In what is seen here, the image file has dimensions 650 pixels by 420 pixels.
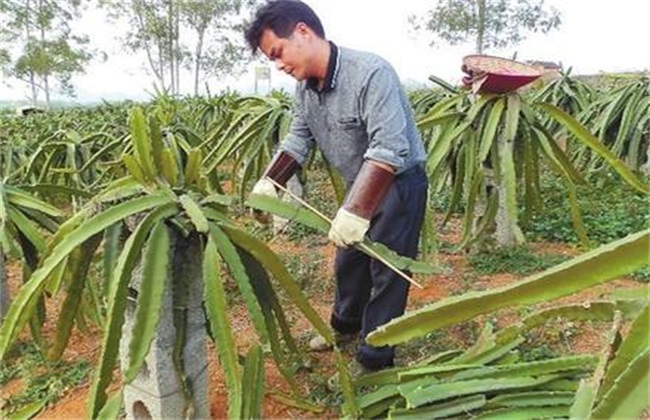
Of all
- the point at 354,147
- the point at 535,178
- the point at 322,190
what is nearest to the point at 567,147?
the point at 322,190

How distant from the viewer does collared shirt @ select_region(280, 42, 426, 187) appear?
171 cm

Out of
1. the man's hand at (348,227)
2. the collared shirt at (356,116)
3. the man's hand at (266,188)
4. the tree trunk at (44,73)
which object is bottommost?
the tree trunk at (44,73)

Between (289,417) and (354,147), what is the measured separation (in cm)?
80

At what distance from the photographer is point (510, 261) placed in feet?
9.61

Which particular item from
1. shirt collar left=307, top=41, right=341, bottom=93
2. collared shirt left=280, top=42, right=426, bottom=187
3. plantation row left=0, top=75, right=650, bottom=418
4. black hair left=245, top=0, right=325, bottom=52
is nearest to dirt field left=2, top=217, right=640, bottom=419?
plantation row left=0, top=75, right=650, bottom=418

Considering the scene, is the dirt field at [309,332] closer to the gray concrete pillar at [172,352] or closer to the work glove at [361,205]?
the gray concrete pillar at [172,352]

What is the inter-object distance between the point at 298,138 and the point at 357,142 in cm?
28

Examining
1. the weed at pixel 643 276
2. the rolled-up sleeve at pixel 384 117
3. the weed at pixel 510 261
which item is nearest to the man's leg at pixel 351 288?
the rolled-up sleeve at pixel 384 117

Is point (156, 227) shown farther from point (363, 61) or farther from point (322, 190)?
point (322, 190)

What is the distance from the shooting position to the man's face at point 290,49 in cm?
176

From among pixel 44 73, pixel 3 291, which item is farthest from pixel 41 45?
pixel 3 291

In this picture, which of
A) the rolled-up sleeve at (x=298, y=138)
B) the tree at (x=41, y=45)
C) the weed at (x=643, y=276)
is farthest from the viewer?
the tree at (x=41, y=45)

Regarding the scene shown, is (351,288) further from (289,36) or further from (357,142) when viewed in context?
(289,36)

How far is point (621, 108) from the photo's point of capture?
408cm
